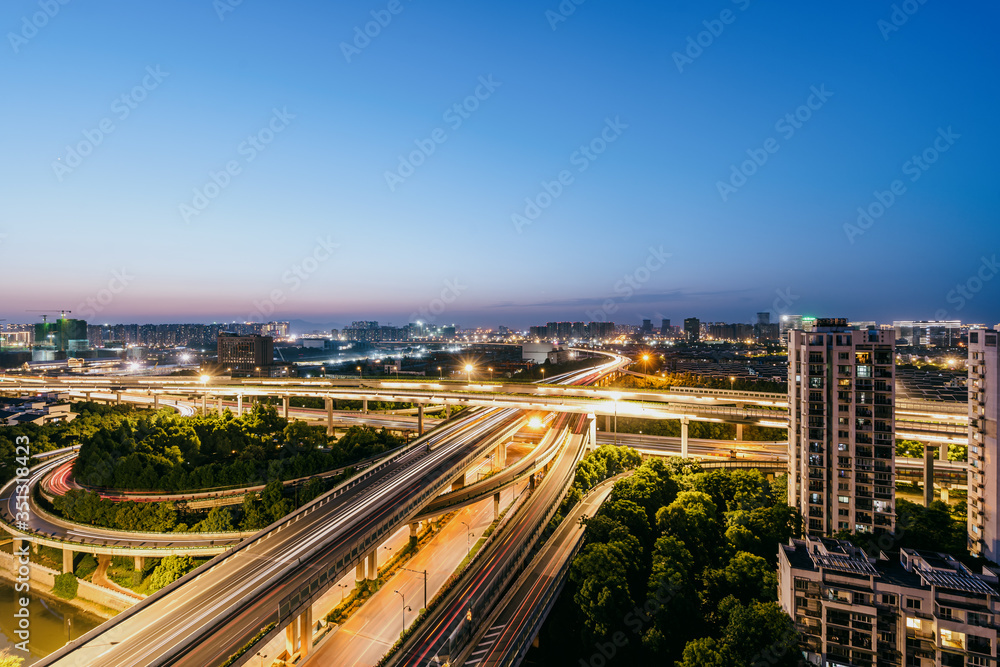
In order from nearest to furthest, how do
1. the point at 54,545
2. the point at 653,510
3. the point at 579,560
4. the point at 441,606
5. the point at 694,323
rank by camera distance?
the point at 441,606 → the point at 579,560 → the point at 54,545 → the point at 653,510 → the point at 694,323

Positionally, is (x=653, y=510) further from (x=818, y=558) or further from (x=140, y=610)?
(x=140, y=610)

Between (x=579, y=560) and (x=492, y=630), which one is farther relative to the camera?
(x=579, y=560)

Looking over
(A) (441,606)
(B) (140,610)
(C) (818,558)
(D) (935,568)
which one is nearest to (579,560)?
(A) (441,606)

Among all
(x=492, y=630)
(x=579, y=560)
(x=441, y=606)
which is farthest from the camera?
(x=579, y=560)

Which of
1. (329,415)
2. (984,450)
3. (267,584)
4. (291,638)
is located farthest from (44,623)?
(984,450)

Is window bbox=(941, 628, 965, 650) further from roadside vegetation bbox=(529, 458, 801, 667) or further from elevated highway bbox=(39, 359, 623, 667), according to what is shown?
elevated highway bbox=(39, 359, 623, 667)

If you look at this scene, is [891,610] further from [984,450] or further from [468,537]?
[468,537]
